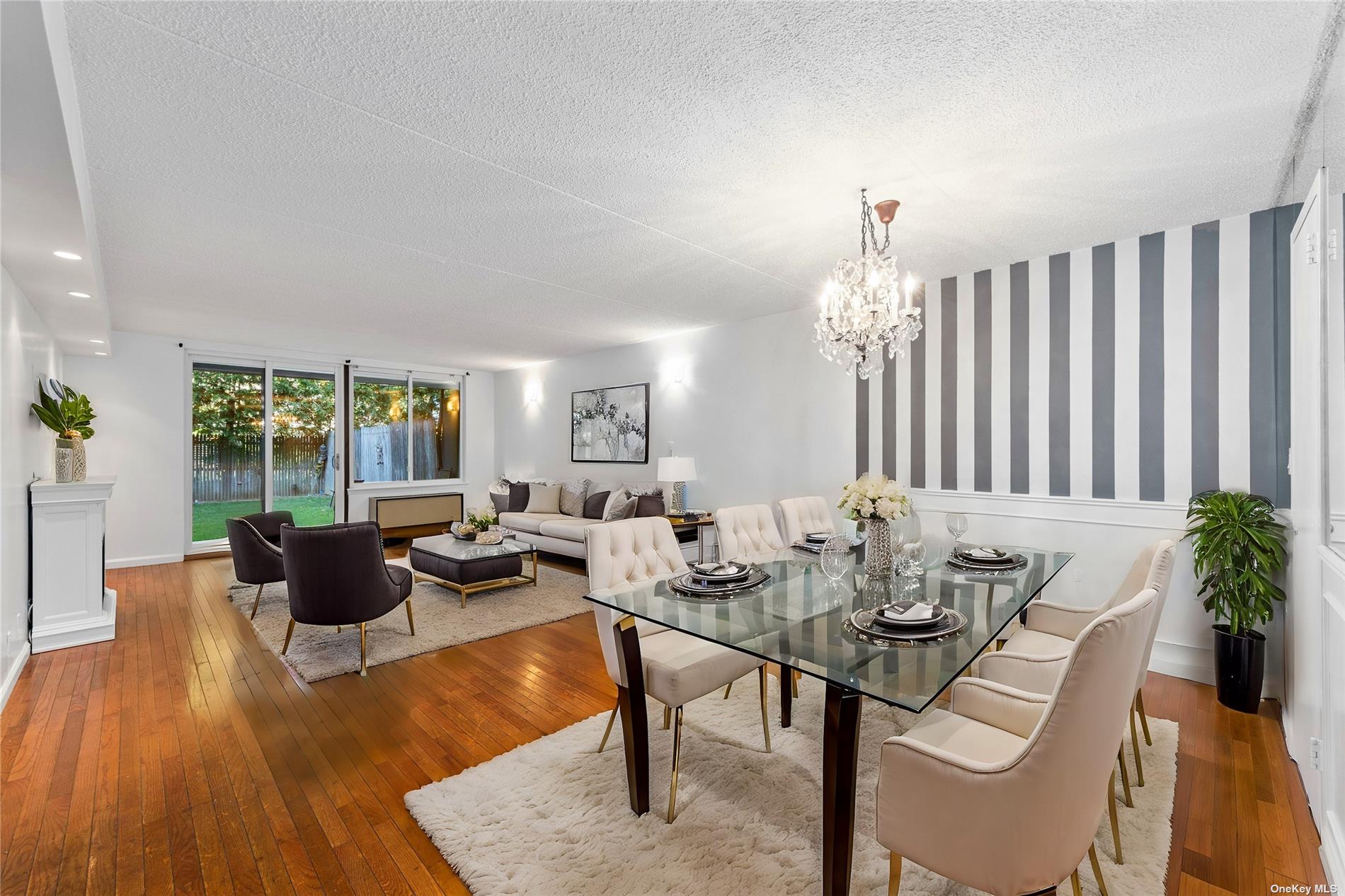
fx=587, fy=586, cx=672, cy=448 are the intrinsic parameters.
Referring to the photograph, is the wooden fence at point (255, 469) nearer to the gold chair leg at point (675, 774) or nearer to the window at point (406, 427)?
the window at point (406, 427)

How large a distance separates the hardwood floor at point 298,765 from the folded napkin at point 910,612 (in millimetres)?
1051

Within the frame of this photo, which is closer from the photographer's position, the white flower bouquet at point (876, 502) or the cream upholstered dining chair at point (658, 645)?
the cream upholstered dining chair at point (658, 645)

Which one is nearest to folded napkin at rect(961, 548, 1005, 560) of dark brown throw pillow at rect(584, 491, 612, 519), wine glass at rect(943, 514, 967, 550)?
wine glass at rect(943, 514, 967, 550)

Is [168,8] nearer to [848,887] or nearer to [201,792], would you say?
[201,792]

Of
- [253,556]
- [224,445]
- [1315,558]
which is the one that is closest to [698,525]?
[253,556]

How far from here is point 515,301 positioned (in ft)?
16.3

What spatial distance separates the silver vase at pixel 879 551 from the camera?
94.9 inches

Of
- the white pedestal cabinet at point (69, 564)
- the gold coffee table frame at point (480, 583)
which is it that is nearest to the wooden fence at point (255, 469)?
the gold coffee table frame at point (480, 583)

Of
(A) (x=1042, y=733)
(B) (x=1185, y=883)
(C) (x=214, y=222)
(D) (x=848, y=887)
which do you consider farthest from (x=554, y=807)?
(C) (x=214, y=222)

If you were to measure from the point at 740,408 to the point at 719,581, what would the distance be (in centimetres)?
367

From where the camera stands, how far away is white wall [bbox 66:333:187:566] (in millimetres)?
6180

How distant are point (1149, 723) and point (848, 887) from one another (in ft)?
7.30

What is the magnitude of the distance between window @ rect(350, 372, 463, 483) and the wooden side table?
15.3ft

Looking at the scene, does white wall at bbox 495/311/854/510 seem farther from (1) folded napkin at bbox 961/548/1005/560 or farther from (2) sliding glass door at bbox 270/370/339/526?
(2) sliding glass door at bbox 270/370/339/526
